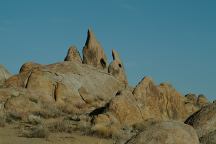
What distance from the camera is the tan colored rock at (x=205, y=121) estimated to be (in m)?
15.8

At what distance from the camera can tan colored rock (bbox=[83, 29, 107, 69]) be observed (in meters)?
61.5

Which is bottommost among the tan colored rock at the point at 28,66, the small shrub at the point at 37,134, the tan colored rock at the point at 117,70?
the small shrub at the point at 37,134

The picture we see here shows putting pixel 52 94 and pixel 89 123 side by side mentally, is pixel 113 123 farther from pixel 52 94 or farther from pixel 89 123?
pixel 52 94

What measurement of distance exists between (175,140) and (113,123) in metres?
14.9

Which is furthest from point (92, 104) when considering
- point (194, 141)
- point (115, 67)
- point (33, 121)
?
point (194, 141)

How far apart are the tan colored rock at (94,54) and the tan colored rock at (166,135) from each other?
164ft

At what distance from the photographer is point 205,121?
52.8 feet

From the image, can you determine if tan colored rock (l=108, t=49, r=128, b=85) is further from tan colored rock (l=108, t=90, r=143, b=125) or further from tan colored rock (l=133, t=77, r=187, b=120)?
tan colored rock (l=108, t=90, r=143, b=125)

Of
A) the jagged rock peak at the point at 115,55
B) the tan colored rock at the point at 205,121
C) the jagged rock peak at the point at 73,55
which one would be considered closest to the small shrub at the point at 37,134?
the tan colored rock at the point at 205,121

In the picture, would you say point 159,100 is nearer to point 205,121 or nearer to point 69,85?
point 69,85

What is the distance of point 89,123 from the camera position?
26.0 meters

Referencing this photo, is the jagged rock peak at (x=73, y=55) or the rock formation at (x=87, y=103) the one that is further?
the jagged rock peak at (x=73, y=55)

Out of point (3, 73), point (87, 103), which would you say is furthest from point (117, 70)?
point (87, 103)

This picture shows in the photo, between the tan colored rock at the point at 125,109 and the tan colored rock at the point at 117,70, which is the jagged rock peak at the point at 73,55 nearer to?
the tan colored rock at the point at 117,70
